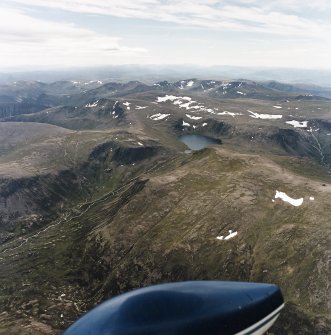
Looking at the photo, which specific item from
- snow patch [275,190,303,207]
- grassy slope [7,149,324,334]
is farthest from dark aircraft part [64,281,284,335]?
snow patch [275,190,303,207]

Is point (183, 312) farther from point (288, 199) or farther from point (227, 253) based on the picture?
point (288, 199)

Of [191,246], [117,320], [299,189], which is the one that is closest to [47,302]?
[191,246]

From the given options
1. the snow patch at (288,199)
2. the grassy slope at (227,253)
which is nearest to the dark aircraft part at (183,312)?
the grassy slope at (227,253)

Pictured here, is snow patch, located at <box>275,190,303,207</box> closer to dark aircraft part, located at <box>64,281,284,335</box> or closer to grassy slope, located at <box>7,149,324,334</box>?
grassy slope, located at <box>7,149,324,334</box>

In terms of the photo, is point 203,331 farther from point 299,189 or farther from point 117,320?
point 299,189

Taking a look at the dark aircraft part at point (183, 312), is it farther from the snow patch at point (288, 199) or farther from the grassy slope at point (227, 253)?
the snow patch at point (288, 199)

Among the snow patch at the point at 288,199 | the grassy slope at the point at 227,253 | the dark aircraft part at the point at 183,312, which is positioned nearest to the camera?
the dark aircraft part at the point at 183,312

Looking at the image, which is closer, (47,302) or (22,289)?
(47,302)

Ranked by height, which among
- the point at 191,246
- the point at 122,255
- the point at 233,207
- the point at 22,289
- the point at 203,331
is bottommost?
the point at 22,289
